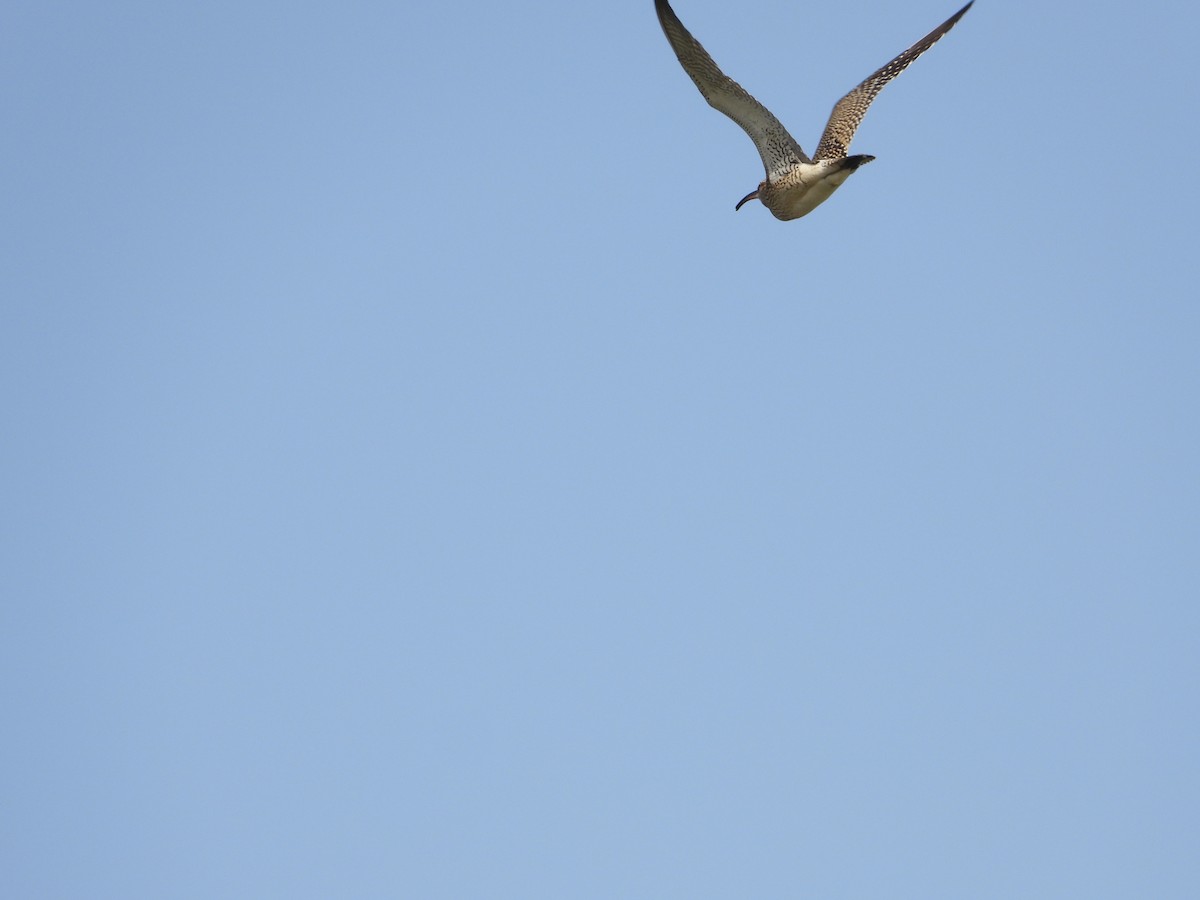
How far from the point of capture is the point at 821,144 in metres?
26.3

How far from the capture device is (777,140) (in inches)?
982

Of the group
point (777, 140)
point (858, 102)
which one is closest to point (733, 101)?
point (777, 140)

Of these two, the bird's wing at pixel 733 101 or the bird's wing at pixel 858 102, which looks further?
the bird's wing at pixel 858 102

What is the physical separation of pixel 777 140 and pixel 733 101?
0.81 meters

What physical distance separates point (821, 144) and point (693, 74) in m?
2.68

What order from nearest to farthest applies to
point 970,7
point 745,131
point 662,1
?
point 662,1 < point 745,131 < point 970,7

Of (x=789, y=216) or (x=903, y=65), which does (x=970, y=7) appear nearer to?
(x=903, y=65)

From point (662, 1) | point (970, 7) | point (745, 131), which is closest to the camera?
point (662, 1)

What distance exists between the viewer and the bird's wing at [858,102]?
26.1 metres

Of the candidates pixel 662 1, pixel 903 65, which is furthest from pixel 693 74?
pixel 903 65

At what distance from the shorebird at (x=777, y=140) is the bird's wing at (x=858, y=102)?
1cm

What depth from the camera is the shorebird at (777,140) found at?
2394cm

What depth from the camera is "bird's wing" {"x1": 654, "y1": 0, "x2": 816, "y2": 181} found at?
23859 mm

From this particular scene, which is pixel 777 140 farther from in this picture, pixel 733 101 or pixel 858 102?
pixel 858 102
